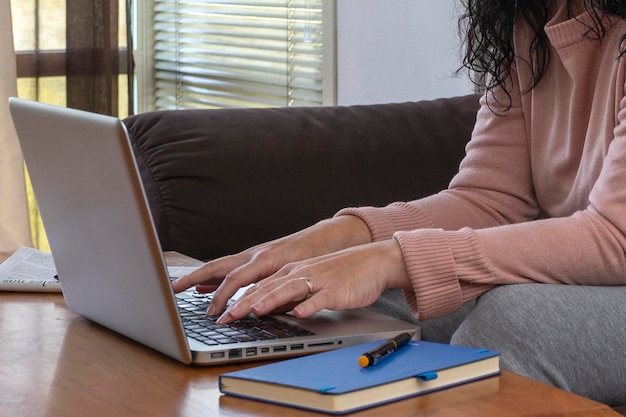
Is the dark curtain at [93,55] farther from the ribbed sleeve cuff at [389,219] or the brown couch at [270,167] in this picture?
the ribbed sleeve cuff at [389,219]

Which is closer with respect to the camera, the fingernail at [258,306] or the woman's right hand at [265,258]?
the fingernail at [258,306]

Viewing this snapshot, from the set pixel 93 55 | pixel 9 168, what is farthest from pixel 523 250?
pixel 93 55

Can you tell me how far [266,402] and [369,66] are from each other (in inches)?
82.7

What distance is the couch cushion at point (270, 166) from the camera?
183cm

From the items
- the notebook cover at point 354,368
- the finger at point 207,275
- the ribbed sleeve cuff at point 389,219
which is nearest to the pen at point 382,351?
the notebook cover at point 354,368

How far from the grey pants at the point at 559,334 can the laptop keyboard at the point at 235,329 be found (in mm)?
189

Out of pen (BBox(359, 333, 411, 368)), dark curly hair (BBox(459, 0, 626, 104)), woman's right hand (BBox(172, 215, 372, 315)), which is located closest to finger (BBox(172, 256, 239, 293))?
woman's right hand (BBox(172, 215, 372, 315))

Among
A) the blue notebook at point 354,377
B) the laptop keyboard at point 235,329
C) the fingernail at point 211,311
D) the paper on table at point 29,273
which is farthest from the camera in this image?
the paper on table at point 29,273

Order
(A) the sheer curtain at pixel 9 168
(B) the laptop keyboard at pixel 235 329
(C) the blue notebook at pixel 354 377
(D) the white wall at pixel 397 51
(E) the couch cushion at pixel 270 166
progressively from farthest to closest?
(A) the sheer curtain at pixel 9 168 → (D) the white wall at pixel 397 51 → (E) the couch cushion at pixel 270 166 → (B) the laptop keyboard at pixel 235 329 → (C) the blue notebook at pixel 354 377

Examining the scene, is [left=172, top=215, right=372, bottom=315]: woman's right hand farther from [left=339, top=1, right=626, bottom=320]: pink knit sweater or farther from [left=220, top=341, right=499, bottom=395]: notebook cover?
[left=220, top=341, right=499, bottom=395]: notebook cover

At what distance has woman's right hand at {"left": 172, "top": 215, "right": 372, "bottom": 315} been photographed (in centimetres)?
104

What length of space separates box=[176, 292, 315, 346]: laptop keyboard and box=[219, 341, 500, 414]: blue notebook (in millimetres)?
98

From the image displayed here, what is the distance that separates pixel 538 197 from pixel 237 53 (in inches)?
72.7

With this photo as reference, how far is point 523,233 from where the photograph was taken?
114cm
